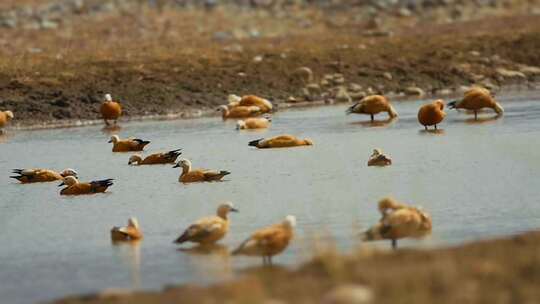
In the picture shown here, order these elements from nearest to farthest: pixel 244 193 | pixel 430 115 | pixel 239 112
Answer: pixel 244 193
pixel 430 115
pixel 239 112

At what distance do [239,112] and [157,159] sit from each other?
7.39 m

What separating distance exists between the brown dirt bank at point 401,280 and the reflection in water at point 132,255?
3.78 feet

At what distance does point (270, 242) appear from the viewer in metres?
12.8

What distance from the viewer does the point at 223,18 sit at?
55719 mm

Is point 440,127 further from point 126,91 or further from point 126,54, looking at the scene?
point 126,54

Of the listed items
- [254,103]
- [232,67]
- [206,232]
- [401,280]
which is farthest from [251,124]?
[401,280]

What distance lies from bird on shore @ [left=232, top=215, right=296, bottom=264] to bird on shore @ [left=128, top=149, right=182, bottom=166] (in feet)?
30.5

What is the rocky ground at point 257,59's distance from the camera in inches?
1291

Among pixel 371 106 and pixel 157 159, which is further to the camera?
pixel 371 106

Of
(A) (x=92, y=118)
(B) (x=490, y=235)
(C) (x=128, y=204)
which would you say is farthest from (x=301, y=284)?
(A) (x=92, y=118)

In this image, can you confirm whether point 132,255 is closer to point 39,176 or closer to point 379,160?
point 379,160

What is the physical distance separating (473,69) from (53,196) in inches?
769

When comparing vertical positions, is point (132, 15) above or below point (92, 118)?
Result: above

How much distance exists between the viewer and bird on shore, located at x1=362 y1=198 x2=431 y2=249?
13531mm
